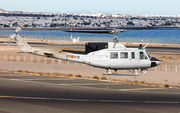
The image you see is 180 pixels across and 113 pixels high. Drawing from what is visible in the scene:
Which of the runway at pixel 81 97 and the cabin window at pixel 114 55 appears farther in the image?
the cabin window at pixel 114 55

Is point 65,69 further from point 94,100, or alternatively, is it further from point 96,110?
point 96,110

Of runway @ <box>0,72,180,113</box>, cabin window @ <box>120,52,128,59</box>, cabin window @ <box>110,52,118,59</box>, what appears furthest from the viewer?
cabin window @ <box>110,52,118,59</box>

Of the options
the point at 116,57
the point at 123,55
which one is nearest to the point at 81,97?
the point at 116,57

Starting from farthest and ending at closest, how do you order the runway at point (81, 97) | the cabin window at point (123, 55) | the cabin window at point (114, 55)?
the cabin window at point (114, 55), the cabin window at point (123, 55), the runway at point (81, 97)

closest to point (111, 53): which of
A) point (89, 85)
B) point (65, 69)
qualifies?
point (89, 85)

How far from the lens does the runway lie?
21562 millimetres

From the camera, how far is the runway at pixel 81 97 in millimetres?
21562

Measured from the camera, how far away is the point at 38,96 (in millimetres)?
25953

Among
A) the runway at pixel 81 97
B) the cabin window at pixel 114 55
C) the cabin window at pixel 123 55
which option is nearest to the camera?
the runway at pixel 81 97

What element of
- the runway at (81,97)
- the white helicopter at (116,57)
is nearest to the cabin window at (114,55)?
the white helicopter at (116,57)

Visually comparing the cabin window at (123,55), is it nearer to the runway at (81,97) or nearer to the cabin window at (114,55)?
the cabin window at (114,55)

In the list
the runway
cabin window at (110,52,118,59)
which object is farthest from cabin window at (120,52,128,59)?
the runway

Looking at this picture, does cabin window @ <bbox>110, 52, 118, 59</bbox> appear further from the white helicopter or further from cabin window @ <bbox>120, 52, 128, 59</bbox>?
cabin window @ <bbox>120, 52, 128, 59</bbox>

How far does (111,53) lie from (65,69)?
56.6ft
